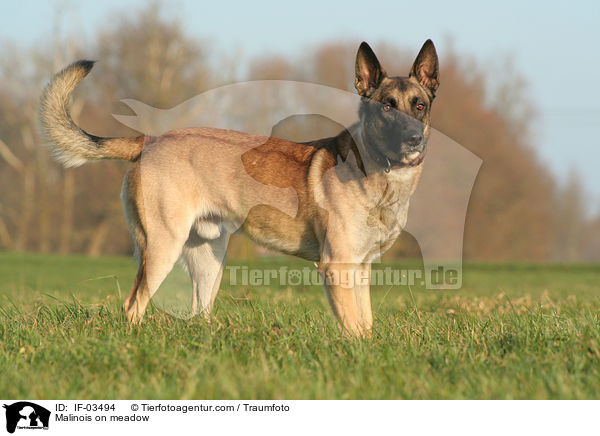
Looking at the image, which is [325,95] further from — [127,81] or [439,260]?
[127,81]

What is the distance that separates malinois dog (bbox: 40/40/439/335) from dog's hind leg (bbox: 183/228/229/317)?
16cm

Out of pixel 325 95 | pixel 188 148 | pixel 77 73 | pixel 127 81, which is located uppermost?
pixel 127 81

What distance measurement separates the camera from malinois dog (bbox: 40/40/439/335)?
4.48 meters

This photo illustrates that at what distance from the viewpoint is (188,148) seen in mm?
4906

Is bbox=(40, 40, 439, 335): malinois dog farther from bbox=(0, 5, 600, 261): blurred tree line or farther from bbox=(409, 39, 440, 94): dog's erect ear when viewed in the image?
bbox=(0, 5, 600, 261): blurred tree line

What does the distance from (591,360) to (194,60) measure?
2417 cm

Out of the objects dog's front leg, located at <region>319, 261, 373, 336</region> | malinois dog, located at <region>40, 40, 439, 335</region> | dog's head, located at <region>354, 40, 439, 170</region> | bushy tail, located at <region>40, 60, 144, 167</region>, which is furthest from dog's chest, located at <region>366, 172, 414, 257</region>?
bushy tail, located at <region>40, 60, 144, 167</region>

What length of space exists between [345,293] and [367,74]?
1871mm

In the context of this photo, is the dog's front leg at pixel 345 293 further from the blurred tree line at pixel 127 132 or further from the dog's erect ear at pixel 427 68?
the blurred tree line at pixel 127 132

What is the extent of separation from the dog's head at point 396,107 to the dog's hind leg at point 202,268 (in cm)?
175

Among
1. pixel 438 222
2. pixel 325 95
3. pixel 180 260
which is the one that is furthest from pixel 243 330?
pixel 438 222

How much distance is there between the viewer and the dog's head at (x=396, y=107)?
440 centimetres

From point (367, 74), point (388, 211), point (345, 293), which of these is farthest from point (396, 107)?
point (345, 293)

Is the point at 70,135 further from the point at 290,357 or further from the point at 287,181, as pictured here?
the point at 290,357
